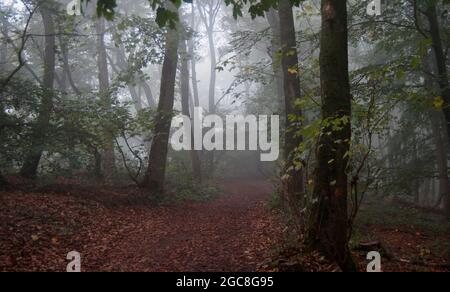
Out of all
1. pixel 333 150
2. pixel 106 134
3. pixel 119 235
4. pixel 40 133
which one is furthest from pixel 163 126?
pixel 333 150

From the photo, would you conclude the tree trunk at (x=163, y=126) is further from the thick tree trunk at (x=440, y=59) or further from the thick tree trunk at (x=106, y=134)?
the thick tree trunk at (x=440, y=59)

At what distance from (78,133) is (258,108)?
59.5 ft

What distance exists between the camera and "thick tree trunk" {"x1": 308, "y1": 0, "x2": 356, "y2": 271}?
225 inches

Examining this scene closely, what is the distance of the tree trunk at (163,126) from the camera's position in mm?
13398

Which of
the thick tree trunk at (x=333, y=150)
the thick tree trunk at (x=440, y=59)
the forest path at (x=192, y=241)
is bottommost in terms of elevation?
the forest path at (x=192, y=241)

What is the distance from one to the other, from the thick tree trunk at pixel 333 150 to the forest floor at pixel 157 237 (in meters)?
0.43

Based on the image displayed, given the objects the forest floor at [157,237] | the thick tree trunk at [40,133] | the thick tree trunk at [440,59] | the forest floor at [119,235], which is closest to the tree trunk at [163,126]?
the forest floor at [157,237]

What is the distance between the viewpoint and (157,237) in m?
8.94

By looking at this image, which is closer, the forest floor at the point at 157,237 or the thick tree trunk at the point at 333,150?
the thick tree trunk at the point at 333,150
